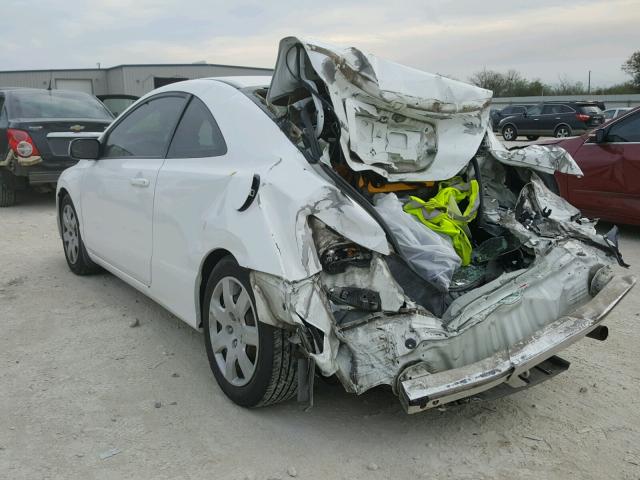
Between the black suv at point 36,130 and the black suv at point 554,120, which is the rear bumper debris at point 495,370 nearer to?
the black suv at point 36,130

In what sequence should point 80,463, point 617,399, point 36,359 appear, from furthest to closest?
1. point 36,359
2. point 617,399
3. point 80,463

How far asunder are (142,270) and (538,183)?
8.62 feet

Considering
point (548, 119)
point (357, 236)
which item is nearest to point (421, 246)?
point (357, 236)

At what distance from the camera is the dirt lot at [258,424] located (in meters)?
2.63

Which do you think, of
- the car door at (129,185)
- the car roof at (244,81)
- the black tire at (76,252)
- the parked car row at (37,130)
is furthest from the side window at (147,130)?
the parked car row at (37,130)

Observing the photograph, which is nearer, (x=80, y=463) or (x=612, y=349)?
(x=80, y=463)

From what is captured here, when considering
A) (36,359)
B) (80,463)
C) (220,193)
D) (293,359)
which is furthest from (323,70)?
Result: (36,359)

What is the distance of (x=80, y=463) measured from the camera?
266cm

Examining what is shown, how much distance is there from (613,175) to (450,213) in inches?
159

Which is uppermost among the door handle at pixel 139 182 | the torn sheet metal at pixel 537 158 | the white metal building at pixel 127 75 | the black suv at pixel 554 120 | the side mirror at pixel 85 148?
the white metal building at pixel 127 75

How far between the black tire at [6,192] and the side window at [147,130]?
5287 millimetres

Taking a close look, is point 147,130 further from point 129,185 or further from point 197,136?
point 197,136

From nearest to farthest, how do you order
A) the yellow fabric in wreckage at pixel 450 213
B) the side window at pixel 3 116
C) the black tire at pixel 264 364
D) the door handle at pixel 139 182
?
the black tire at pixel 264 364 < the yellow fabric in wreckage at pixel 450 213 < the door handle at pixel 139 182 < the side window at pixel 3 116

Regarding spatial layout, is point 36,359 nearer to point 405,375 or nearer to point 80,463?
point 80,463
